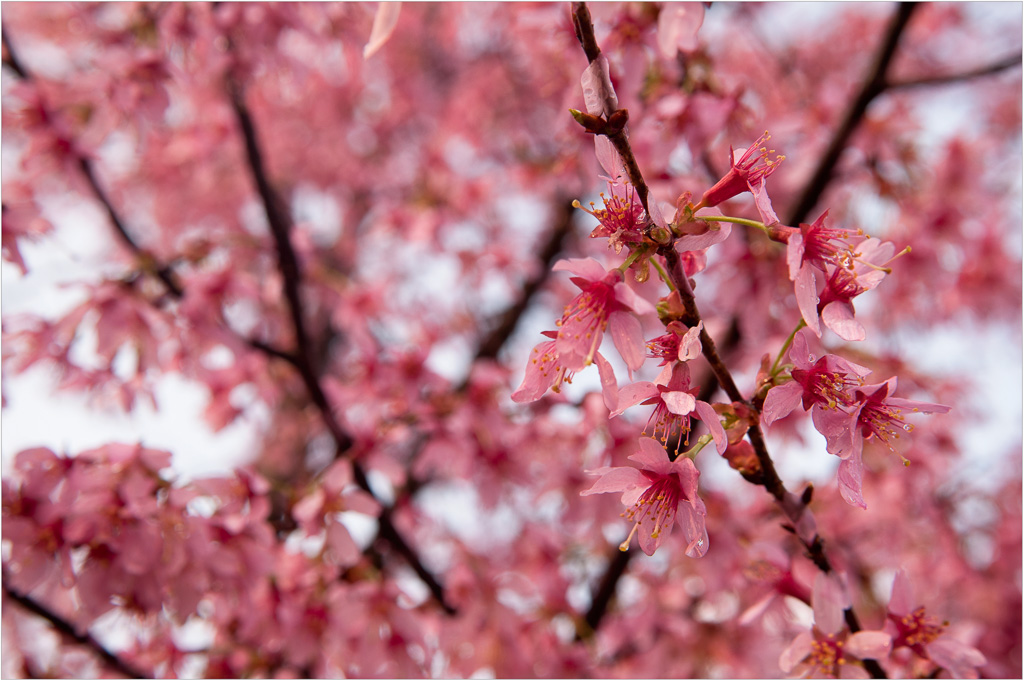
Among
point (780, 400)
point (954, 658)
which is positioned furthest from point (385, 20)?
point (954, 658)

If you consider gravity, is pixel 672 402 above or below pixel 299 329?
above

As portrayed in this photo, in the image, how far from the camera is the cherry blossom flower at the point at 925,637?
1153 millimetres

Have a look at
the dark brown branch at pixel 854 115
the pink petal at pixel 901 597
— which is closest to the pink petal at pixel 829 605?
the pink petal at pixel 901 597

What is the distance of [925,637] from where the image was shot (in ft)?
3.92

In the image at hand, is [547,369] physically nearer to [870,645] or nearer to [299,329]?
[870,645]

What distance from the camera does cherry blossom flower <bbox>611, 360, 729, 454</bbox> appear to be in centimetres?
84

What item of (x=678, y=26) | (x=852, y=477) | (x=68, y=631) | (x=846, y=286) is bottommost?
(x=68, y=631)

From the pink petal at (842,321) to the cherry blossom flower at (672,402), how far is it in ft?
0.81

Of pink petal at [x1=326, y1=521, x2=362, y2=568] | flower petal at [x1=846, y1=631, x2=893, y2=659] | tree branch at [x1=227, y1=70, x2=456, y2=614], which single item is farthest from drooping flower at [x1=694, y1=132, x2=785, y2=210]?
tree branch at [x1=227, y1=70, x2=456, y2=614]

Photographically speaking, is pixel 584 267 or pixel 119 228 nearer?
pixel 584 267

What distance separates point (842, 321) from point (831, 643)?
670 mm

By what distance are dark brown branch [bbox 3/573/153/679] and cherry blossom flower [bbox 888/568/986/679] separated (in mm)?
2030

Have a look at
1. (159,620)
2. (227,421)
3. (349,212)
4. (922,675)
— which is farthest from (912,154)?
(349,212)

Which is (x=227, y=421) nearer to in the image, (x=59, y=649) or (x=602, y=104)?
(x=59, y=649)
